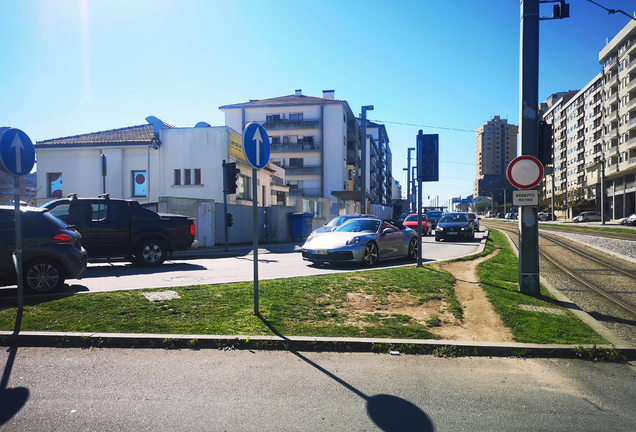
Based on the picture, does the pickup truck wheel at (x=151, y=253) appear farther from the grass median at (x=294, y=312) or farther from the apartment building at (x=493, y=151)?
the apartment building at (x=493, y=151)

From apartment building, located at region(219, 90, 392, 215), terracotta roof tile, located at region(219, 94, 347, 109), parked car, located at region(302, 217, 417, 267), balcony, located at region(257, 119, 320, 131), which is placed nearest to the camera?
parked car, located at region(302, 217, 417, 267)

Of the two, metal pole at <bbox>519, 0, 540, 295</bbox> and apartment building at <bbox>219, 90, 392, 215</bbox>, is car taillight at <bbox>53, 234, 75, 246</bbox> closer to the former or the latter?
metal pole at <bbox>519, 0, 540, 295</bbox>

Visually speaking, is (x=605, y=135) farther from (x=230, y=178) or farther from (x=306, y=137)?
(x=230, y=178)

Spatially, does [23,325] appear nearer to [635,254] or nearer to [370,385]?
[370,385]

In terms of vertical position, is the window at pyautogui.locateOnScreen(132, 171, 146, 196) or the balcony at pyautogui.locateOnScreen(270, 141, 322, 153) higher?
the balcony at pyautogui.locateOnScreen(270, 141, 322, 153)

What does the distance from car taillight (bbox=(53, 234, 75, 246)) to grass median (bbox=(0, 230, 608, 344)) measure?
111 centimetres

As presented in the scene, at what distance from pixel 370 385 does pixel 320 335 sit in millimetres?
1307

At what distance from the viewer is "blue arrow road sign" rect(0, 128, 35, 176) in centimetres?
559

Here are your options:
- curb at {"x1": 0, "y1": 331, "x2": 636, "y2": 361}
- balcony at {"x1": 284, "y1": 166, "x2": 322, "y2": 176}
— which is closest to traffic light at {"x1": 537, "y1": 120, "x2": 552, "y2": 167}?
curb at {"x1": 0, "y1": 331, "x2": 636, "y2": 361}

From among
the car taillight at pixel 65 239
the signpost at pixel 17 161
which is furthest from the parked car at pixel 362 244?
the signpost at pixel 17 161

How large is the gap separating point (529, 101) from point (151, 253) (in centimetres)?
936

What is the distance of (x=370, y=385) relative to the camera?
3.80 m

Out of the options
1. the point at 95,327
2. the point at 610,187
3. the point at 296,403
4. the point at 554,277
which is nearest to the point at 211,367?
the point at 296,403

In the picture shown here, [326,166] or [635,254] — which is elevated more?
[326,166]
